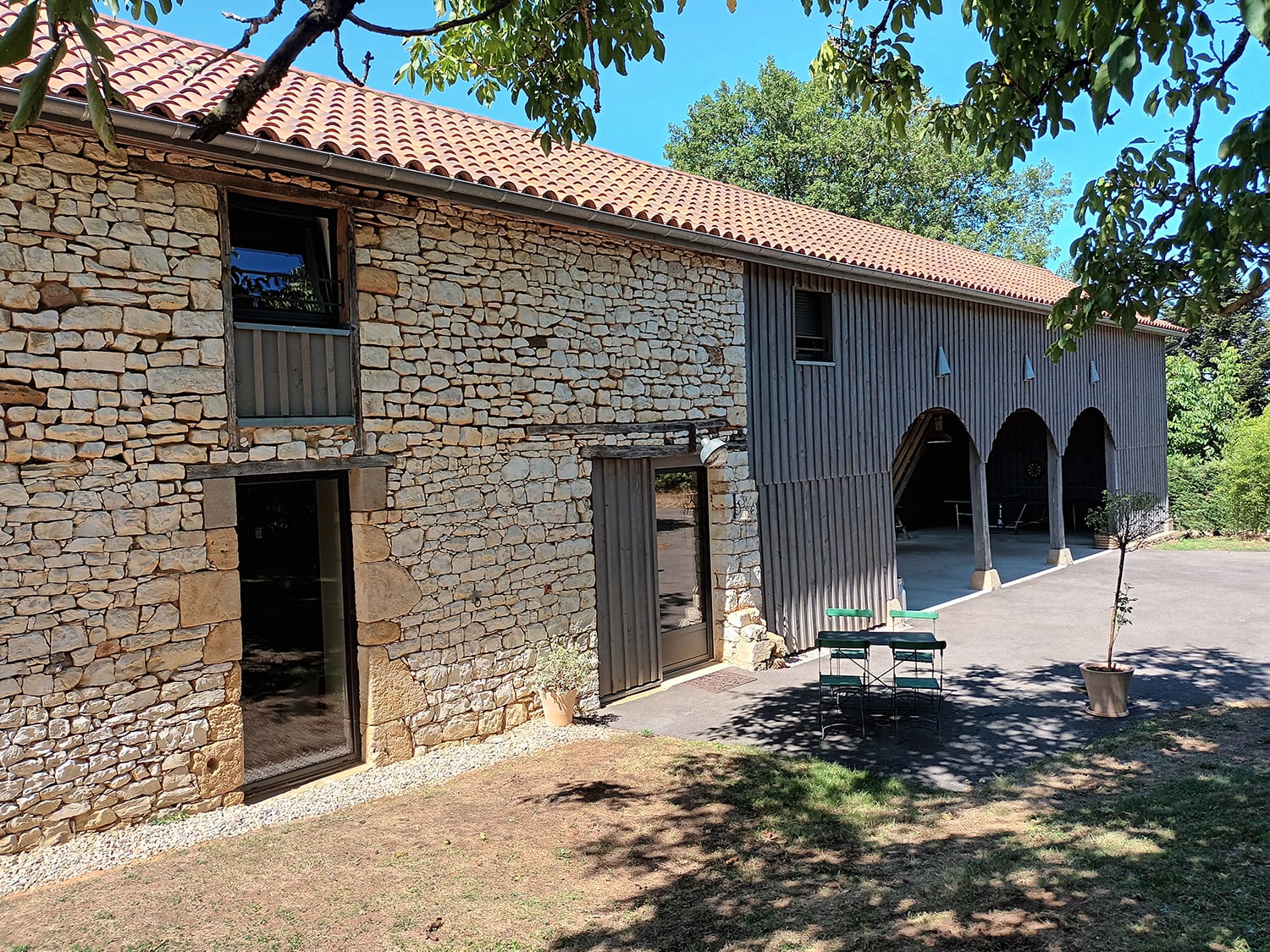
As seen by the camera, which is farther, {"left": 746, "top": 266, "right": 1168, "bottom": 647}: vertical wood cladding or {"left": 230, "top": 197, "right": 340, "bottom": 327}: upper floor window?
{"left": 746, "top": 266, "right": 1168, "bottom": 647}: vertical wood cladding

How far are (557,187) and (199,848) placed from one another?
600 centimetres

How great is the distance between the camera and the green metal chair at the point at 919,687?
23.5 ft

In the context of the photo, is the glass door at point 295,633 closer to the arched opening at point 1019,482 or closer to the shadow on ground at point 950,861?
the shadow on ground at point 950,861

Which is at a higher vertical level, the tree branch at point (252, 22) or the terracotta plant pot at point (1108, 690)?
the tree branch at point (252, 22)

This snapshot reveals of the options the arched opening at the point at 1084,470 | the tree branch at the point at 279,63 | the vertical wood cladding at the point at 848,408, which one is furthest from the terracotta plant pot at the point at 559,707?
the arched opening at the point at 1084,470

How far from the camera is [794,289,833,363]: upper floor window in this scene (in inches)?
420

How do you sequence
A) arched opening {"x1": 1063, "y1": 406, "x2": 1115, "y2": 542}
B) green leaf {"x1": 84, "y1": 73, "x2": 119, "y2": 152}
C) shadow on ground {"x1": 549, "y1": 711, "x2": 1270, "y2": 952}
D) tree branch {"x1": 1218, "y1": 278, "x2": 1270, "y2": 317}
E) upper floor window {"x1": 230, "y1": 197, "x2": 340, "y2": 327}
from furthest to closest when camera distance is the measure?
arched opening {"x1": 1063, "y1": 406, "x2": 1115, "y2": 542} → upper floor window {"x1": 230, "y1": 197, "x2": 340, "y2": 327} → tree branch {"x1": 1218, "y1": 278, "x2": 1270, "y2": 317} → shadow on ground {"x1": 549, "y1": 711, "x2": 1270, "y2": 952} → green leaf {"x1": 84, "y1": 73, "x2": 119, "y2": 152}

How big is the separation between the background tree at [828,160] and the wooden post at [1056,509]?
15.7 meters

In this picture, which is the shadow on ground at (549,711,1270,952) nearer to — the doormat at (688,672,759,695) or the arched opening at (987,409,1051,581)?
the doormat at (688,672,759,695)

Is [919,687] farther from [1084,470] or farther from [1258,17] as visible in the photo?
[1084,470]

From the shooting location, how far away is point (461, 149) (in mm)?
7773

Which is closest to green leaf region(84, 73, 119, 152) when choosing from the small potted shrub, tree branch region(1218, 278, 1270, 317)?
tree branch region(1218, 278, 1270, 317)

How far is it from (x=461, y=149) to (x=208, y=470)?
392cm

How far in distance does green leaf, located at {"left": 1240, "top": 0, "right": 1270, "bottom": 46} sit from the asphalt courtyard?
531 cm
